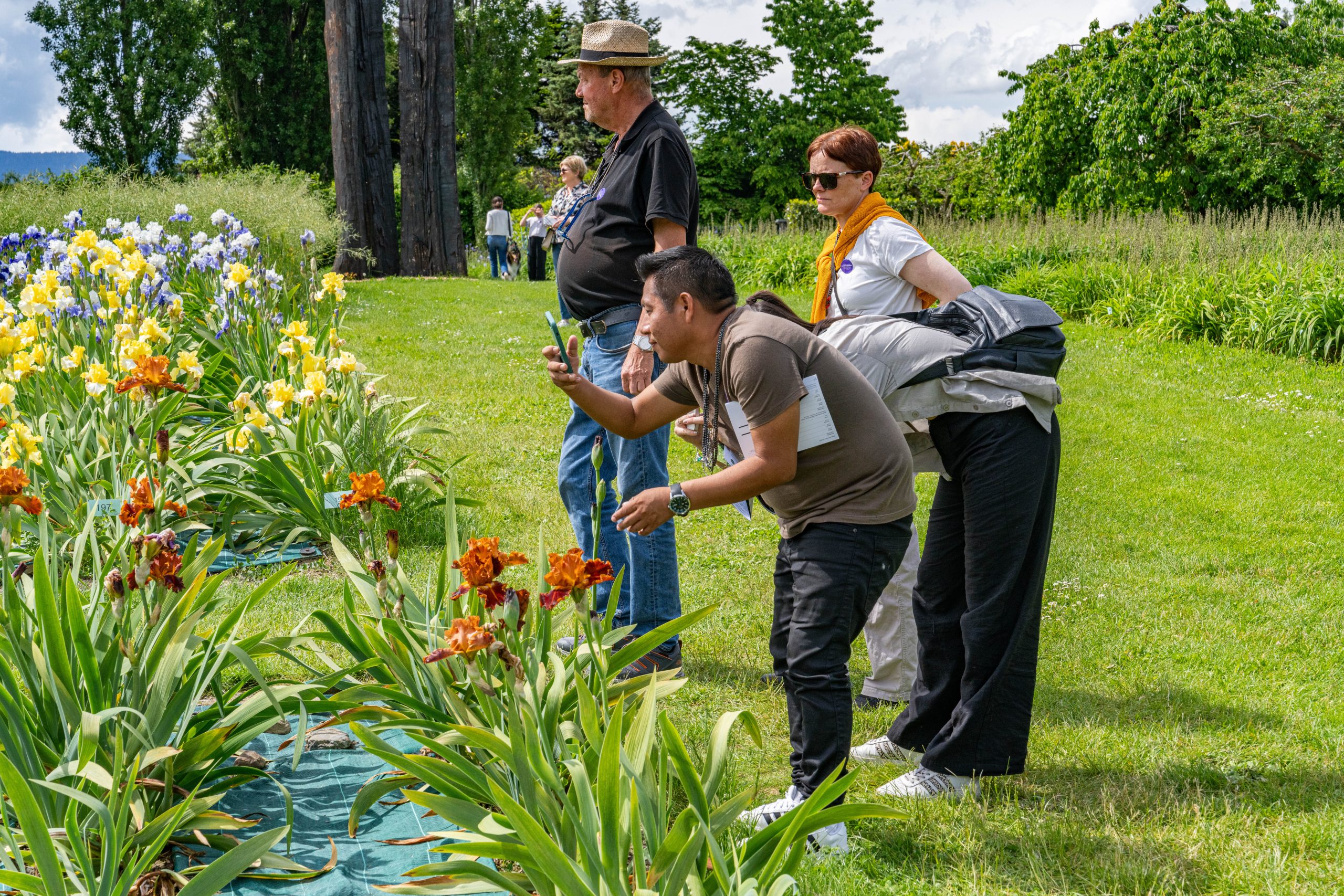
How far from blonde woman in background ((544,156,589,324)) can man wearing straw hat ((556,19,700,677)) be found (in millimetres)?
139

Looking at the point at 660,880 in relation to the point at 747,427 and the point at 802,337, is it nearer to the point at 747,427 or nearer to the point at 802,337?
the point at 747,427

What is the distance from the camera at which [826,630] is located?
8.40 feet

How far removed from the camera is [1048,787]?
2.97 meters

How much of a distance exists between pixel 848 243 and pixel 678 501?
1320 millimetres

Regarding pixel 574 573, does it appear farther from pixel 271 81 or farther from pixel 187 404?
pixel 271 81

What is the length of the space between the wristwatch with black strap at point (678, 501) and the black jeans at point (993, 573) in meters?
0.77

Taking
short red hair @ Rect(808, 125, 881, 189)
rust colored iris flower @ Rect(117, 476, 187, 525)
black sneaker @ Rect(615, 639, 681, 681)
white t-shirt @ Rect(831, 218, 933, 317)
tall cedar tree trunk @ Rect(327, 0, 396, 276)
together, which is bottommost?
black sneaker @ Rect(615, 639, 681, 681)

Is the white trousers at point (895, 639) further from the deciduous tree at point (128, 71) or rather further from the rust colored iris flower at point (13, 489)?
the deciduous tree at point (128, 71)

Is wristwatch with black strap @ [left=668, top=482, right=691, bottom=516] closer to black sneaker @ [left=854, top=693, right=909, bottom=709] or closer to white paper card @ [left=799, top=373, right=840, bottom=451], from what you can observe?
white paper card @ [left=799, top=373, right=840, bottom=451]

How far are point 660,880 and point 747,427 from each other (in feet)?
3.41

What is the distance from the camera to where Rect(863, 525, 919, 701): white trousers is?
137 inches

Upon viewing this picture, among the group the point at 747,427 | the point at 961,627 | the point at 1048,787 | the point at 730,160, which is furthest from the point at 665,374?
the point at 730,160

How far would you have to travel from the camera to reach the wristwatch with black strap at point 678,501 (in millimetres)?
2518

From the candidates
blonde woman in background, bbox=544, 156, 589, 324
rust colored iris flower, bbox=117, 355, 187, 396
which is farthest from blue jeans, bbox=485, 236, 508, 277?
rust colored iris flower, bbox=117, 355, 187, 396
